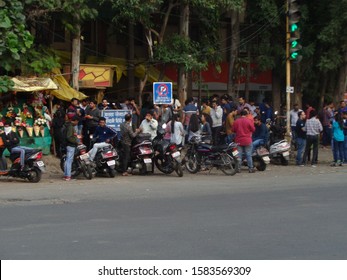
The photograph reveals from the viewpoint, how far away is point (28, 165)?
16234 millimetres

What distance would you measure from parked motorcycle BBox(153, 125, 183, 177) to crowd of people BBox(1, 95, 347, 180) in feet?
2.13

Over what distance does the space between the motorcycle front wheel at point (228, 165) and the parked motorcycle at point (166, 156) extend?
4.25 feet

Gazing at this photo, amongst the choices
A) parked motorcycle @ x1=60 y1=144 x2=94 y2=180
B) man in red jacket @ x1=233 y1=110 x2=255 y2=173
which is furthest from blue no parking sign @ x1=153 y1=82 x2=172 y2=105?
parked motorcycle @ x1=60 y1=144 x2=94 y2=180

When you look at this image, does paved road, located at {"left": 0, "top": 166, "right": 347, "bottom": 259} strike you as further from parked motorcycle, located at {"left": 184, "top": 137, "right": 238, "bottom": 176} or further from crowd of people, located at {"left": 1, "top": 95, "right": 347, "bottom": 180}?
crowd of people, located at {"left": 1, "top": 95, "right": 347, "bottom": 180}

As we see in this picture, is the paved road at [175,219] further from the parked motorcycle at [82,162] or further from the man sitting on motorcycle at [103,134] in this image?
the man sitting on motorcycle at [103,134]

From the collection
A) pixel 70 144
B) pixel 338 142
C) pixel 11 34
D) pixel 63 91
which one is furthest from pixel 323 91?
pixel 11 34

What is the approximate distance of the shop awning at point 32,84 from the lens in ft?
63.4

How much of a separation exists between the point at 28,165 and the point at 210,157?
17.2 feet

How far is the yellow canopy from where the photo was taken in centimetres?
2159

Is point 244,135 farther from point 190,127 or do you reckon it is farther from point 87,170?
point 87,170

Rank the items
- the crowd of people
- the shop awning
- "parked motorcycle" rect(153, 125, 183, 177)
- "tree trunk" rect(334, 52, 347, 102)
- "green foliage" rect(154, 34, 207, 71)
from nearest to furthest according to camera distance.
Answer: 1. "parked motorcycle" rect(153, 125, 183, 177)
2. the crowd of people
3. the shop awning
4. "green foliage" rect(154, 34, 207, 71)
5. "tree trunk" rect(334, 52, 347, 102)

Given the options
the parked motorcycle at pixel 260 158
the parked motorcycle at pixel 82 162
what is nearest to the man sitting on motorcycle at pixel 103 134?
the parked motorcycle at pixel 82 162

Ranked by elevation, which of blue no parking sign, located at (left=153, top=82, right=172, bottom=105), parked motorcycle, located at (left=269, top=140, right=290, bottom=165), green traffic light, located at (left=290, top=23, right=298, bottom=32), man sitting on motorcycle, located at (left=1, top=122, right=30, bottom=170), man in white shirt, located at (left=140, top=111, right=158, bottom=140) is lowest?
parked motorcycle, located at (left=269, top=140, right=290, bottom=165)

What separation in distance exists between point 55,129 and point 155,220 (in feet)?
35.9
